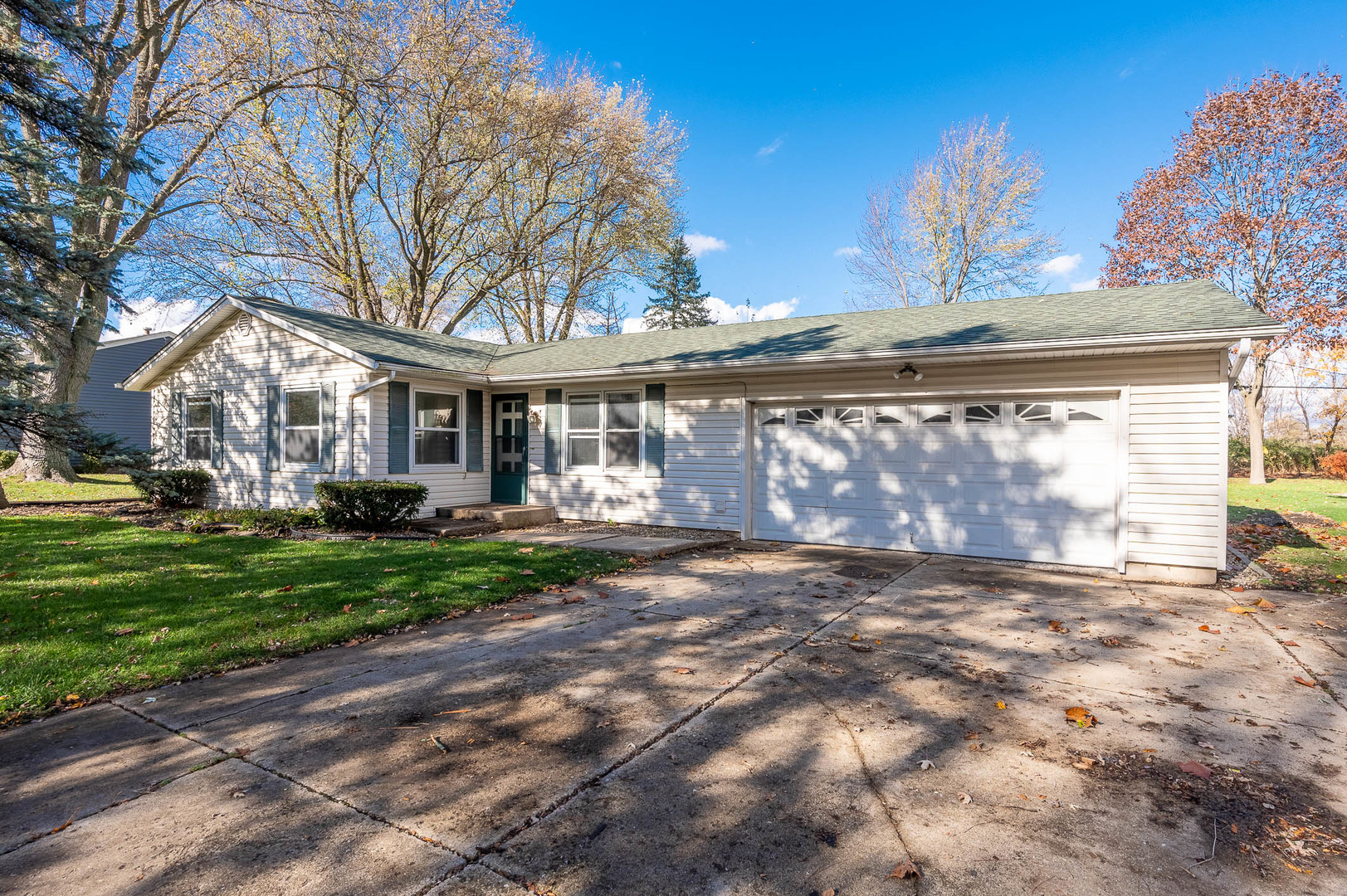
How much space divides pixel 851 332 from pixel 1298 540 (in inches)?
306

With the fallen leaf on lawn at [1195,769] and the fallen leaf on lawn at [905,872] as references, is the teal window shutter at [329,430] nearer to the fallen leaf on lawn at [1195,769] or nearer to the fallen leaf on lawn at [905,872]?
the fallen leaf on lawn at [905,872]

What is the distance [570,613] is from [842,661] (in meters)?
2.48

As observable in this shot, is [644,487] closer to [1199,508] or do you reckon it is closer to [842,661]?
[842,661]

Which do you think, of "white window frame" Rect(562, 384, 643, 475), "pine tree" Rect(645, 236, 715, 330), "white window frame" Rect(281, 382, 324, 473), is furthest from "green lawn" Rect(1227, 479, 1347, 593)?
"pine tree" Rect(645, 236, 715, 330)

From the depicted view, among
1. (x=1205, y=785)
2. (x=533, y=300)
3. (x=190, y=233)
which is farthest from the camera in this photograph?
(x=533, y=300)

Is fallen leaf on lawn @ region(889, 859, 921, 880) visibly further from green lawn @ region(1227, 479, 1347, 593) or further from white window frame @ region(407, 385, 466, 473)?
white window frame @ region(407, 385, 466, 473)

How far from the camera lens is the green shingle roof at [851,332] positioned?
7574mm

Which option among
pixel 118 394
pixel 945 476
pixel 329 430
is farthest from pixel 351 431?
pixel 118 394

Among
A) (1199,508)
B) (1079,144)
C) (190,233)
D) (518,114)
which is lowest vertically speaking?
(1199,508)

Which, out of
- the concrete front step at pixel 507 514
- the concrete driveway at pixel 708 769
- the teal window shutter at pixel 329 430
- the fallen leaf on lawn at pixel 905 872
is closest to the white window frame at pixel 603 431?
the concrete front step at pixel 507 514

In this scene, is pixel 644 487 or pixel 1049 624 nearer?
pixel 1049 624

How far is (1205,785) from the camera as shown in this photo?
279 centimetres

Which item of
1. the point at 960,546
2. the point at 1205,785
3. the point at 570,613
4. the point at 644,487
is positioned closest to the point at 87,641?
the point at 570,613

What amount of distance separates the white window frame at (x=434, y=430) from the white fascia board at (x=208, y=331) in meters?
1.07
